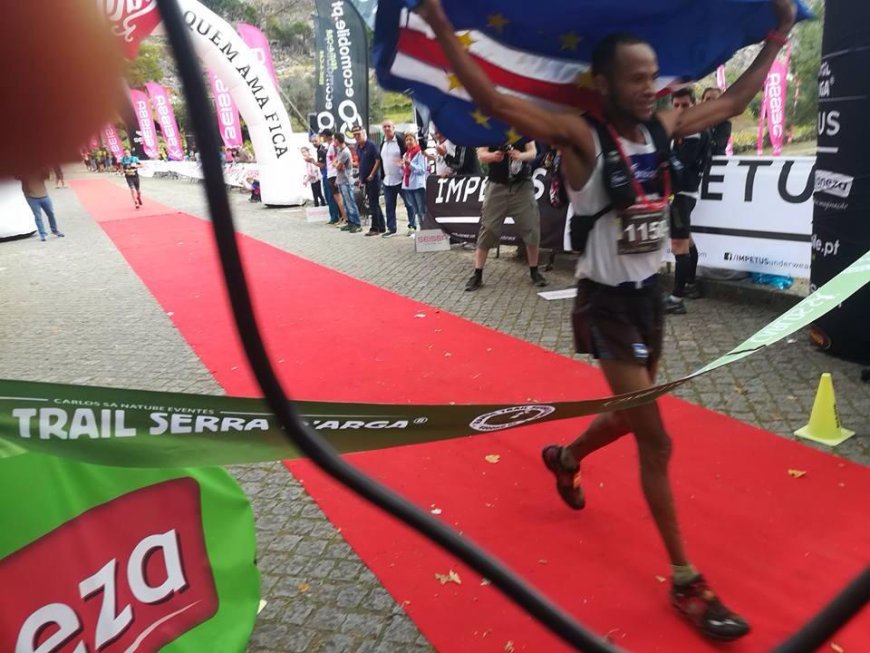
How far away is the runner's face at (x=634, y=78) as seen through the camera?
2084 mm

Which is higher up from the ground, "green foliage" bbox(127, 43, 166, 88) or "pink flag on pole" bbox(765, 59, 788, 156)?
"pink flag on pole" bbox(765, 59, 788, 156)

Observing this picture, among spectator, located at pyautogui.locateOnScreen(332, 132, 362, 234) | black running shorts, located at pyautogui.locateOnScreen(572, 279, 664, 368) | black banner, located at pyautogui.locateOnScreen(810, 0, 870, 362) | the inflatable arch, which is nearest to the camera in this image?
black running shorts, located at pyautogui.locateOnScreen(572, 279, 664, 368)

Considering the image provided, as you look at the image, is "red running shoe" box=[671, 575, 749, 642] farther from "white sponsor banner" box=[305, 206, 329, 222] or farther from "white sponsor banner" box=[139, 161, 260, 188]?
"white sponsor banner" box=[139, 161, 260, 188]

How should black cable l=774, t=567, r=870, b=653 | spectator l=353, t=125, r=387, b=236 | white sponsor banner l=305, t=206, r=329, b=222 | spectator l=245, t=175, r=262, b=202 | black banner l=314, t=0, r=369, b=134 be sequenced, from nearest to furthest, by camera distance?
black cable l=774, t=567, r=870, b=653
spectator l=353, t=125, r=387, b=236
white sponsor banner l=305, t=206, r=329, b=222
black banner l=314, t=0, r=369, b=134
spectator l=245, t=175, r=262, b=202

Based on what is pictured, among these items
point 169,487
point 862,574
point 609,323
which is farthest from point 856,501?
point 169,487

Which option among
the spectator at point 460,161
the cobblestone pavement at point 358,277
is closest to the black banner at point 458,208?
the spectator at point 460,161

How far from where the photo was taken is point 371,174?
457 inches

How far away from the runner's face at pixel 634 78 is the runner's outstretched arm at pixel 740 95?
24 cm

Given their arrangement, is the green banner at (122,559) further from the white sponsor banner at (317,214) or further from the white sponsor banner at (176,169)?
the white sponsor banner at (176,169)

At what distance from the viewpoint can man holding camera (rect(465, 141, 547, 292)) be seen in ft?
22.3

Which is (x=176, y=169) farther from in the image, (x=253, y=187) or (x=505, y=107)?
(x=505, y=107)

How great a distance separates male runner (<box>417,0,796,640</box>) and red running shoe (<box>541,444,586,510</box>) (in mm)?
668

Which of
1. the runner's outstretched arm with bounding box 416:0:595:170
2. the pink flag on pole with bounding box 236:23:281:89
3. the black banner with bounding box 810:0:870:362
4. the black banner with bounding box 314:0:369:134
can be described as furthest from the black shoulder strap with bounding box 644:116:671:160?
the pink flag on pole with bounding box 236:23:281:89

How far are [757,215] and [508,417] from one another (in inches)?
→ 217
